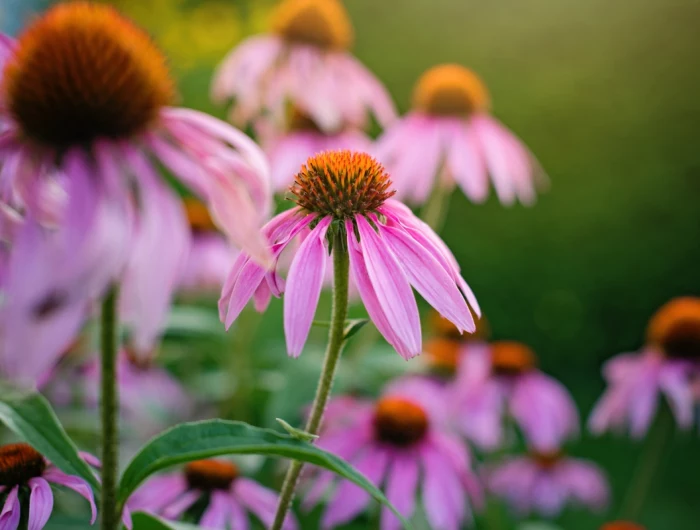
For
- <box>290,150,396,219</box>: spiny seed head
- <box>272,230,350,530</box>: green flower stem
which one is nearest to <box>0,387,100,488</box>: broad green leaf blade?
<box>272,230,350,530</box>: green flower stem

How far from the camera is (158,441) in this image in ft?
1.69

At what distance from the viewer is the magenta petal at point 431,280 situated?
526mm

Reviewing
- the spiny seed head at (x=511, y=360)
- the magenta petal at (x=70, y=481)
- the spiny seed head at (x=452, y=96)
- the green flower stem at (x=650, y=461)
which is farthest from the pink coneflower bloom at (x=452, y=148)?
the magenta petal at (x=70, y=481)

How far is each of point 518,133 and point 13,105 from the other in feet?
9.67

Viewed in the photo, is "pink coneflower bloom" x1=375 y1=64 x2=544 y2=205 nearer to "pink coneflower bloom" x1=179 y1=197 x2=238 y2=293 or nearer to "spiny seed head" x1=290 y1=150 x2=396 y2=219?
"pink coneflower bloom" x1=179 y1=197 x2=238 y2=293

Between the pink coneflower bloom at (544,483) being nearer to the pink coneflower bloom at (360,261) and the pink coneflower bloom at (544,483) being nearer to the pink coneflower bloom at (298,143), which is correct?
the pink coneflower bloom at (298,143)

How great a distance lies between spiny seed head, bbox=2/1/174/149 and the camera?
0.52m

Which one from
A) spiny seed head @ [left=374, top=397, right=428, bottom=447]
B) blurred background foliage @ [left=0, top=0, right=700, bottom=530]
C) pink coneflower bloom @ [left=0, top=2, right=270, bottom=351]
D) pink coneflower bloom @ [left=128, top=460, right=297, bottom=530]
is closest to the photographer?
pink coneflower bloom @ [left=0, top=2, right=270, bottom=351]

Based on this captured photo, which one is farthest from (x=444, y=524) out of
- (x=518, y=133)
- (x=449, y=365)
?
(x=518, y=133)

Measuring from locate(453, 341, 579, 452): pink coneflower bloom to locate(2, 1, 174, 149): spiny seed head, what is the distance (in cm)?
87

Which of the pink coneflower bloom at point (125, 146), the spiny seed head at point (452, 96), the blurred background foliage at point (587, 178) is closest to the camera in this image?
the pink coneflower bloom at point (125, 146)

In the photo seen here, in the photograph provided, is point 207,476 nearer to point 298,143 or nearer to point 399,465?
point 399,465

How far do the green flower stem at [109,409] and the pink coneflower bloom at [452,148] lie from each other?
0.80 m

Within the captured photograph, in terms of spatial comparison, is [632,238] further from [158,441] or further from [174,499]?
[158,441]
